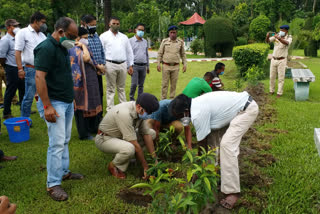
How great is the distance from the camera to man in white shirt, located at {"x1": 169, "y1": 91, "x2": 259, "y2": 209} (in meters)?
2.65

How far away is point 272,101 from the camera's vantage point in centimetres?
680

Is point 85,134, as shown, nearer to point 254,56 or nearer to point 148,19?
point 254,56

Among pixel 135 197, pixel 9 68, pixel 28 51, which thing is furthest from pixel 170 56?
pixel 135 197

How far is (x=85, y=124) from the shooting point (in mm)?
4746

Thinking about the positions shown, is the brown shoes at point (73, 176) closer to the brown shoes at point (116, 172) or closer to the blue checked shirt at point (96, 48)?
the brown shoes at point (116, 172)

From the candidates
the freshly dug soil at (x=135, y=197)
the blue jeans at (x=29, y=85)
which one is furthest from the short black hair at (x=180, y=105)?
the blue jeans at (x=29, y=85)

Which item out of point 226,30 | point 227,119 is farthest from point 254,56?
point 227,119

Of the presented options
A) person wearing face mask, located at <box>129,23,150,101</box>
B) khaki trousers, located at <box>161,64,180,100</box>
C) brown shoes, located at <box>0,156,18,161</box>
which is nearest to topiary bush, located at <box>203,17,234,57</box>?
khaki trousers, located at <box>161,64,180,100</box>

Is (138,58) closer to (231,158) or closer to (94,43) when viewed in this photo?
(94,43)

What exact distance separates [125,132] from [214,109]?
1082 mm

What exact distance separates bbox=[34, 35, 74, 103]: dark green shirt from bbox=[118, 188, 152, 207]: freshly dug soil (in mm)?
1194

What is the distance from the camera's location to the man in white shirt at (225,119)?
265 cm

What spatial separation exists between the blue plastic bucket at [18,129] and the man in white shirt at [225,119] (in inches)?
112

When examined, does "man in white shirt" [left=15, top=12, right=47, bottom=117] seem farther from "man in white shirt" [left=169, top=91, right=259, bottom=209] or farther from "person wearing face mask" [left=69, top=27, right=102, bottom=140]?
"man in white shirt" [left=169, top=91, right=259, bottom=209]
